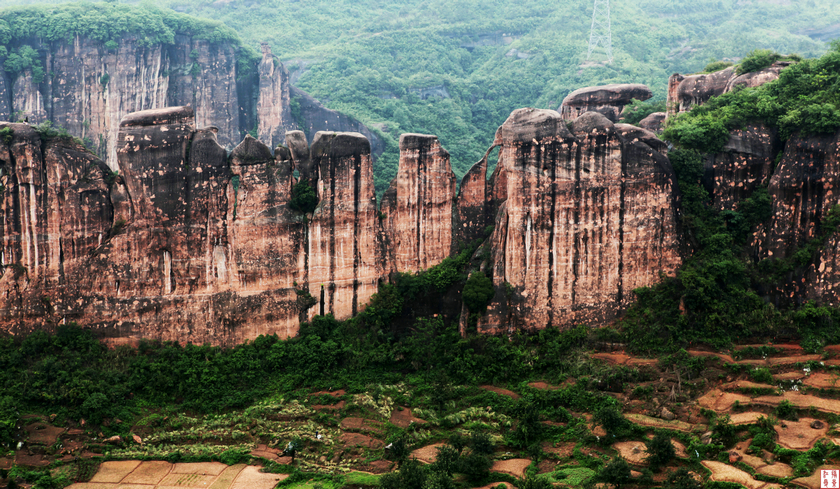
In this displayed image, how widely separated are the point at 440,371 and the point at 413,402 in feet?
4.83

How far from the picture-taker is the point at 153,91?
54781 mm

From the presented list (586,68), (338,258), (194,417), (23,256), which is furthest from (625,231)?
(586,68)

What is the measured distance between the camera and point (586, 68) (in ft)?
172

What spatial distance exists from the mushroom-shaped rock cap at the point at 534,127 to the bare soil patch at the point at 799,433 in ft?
31.0

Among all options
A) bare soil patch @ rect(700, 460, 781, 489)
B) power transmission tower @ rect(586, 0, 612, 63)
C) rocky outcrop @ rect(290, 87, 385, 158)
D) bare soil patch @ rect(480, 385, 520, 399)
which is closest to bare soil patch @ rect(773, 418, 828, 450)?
bare soil patch @ rect(700, 460, 781, 489)

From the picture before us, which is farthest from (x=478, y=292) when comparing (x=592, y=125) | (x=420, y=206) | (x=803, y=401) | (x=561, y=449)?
(x=803, y=401)

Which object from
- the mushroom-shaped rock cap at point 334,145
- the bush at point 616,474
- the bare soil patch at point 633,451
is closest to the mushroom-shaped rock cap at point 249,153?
the mushroom-shaped rock cap at point 334,145

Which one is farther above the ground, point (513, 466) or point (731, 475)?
point (731, 475)

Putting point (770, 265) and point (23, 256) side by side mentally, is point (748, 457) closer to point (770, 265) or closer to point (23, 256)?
point (770, 265)

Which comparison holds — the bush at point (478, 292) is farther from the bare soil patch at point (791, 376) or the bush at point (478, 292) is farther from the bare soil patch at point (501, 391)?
the bare soil patch at point (791, 376)

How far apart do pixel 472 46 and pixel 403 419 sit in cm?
4384

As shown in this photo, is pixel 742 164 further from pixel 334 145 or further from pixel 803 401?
pixel 334 145

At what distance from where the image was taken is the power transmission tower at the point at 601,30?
2136 inches

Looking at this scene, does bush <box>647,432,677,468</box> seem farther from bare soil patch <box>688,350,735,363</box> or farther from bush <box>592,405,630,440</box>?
bare soil patch <box>688,350,735,363</box>
